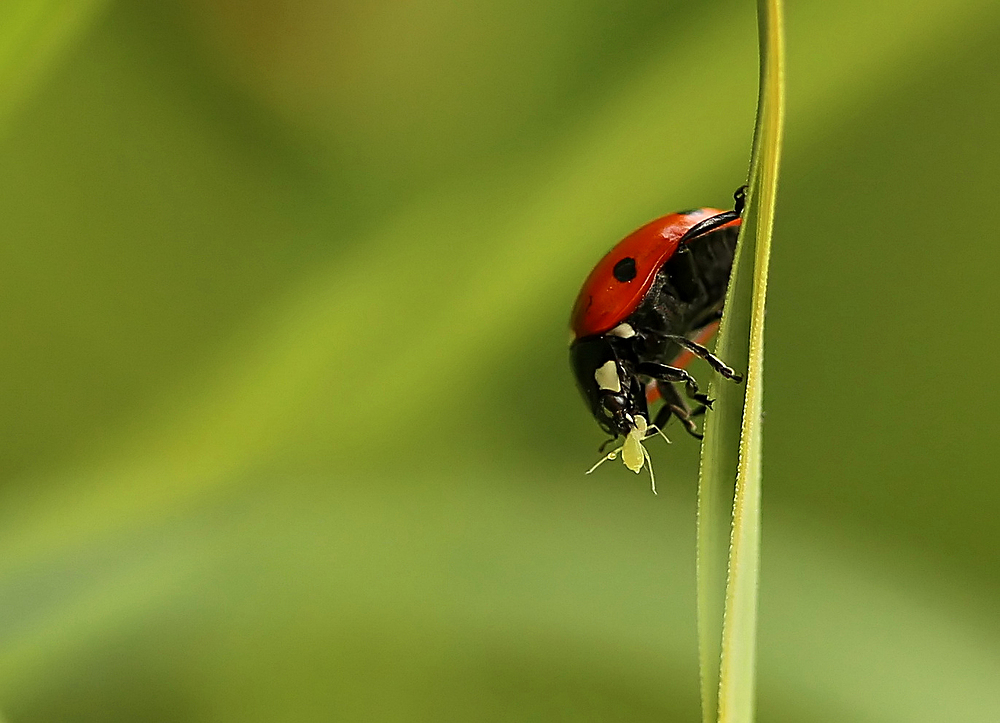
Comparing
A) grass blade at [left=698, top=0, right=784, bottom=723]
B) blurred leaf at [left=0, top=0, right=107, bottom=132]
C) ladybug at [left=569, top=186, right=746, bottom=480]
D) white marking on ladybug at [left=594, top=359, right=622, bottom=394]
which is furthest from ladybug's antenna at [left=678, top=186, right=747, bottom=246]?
blurred leaf at [left=0, top=0, right=107, bottom=132]

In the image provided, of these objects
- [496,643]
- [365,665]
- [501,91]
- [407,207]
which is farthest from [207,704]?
[501,91]

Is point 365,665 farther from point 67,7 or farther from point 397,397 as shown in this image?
point 67,7

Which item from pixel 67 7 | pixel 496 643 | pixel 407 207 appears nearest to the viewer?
pixel 67 7

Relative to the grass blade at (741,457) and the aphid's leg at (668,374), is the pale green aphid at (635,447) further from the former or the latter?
the grass blade at (741,457)

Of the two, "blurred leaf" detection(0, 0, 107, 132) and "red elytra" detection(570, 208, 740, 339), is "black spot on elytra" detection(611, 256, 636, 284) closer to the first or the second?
"red elytra" detection(570, 208, 740, 339)

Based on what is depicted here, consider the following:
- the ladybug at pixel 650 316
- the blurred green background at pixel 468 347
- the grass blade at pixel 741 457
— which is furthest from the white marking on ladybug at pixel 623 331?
the grass blade at pixel 741 457
